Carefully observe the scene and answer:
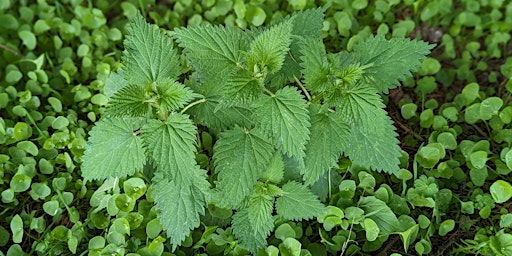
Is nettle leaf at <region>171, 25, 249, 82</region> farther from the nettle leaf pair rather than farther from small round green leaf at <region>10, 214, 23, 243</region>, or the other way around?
small round green leaf at <region>10, 214, 23, 243</region>

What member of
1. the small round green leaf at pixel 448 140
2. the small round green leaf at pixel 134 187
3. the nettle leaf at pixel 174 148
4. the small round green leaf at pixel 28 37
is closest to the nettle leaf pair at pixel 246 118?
the nettle leaf at pixel 174 148

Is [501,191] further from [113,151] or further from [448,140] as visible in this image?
[113,151]

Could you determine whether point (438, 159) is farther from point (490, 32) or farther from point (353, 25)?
point (490, 32)

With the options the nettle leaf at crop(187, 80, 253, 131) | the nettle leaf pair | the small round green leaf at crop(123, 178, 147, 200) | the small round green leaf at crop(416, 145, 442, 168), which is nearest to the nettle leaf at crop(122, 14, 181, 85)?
the nettle leaf pair

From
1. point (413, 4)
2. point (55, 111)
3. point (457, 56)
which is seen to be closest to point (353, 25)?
point (413, 4)

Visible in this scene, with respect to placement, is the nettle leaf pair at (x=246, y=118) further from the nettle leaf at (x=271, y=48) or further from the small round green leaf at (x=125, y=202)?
the small round green leaf at (x=125, y=202)

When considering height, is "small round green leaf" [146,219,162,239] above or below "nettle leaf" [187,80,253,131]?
below
